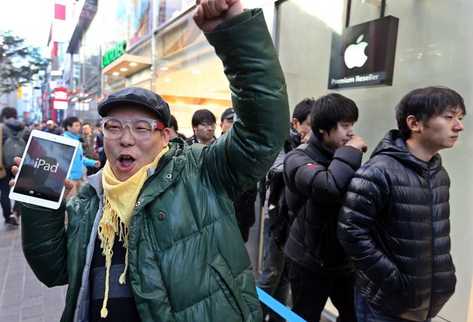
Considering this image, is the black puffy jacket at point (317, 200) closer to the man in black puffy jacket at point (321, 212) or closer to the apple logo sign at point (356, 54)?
the man in black puffy jacket at point (321, 212)

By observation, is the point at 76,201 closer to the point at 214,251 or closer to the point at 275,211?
the point at 214,251

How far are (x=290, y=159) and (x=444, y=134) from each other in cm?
91

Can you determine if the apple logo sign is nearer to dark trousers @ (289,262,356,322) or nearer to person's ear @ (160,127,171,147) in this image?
dark trousers @ (289,262,356,322)

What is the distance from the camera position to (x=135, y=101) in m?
1.33

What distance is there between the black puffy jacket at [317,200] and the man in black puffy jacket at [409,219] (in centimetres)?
19

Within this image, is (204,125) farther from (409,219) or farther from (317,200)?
(409,219)

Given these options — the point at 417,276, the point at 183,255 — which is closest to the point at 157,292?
the point at 183,255

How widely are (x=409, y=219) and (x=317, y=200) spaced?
539mm

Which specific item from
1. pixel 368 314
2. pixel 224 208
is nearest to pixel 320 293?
pixel 368 314

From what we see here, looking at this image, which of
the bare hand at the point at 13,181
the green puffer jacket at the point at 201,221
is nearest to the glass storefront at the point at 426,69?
the green puffer jacket at the point at 201,221

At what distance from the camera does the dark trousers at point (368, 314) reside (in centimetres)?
183

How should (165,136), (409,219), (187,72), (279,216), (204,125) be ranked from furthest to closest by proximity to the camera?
1. (187,72)
2. (204,125)
3. (279,216)
4. (409,219)
5. (165,136)

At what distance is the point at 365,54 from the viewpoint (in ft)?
10.8

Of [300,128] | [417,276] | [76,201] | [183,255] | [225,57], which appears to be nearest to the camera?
[225,57]
